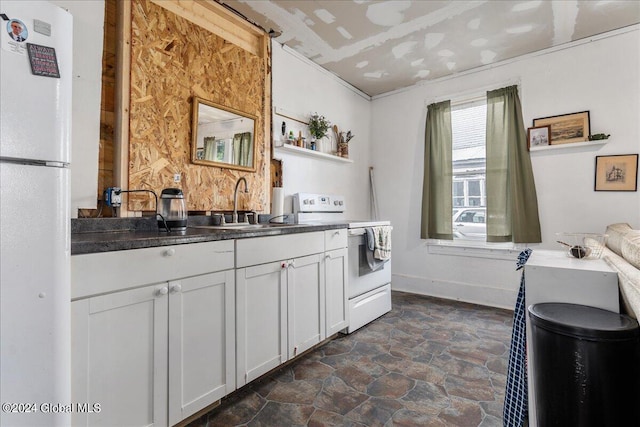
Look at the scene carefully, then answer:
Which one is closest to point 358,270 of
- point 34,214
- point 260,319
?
point 260,319

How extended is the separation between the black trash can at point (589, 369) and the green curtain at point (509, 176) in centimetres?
237

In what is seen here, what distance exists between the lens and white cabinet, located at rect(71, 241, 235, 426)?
46.4 inches

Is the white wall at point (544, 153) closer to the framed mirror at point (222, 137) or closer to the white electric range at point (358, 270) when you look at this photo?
the white electric range at point (358, 270)

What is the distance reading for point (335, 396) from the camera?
1812 mm

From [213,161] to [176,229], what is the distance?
2.50ft

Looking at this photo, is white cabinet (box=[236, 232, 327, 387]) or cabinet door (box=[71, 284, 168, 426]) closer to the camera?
cabinet door (box=[71, 284, 168, 426])

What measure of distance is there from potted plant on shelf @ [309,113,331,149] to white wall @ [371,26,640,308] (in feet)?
4.20

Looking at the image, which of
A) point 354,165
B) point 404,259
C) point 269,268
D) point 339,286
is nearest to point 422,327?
point 339,286

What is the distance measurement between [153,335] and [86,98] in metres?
1.42

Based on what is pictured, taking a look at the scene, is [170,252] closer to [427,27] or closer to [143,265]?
[143,265]

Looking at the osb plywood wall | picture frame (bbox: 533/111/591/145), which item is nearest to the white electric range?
the osb plywood wall

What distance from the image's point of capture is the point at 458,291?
3736 millimetres

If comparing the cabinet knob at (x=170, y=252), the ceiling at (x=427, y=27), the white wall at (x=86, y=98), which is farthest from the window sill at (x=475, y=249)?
the white wall at (x=86, y=98)

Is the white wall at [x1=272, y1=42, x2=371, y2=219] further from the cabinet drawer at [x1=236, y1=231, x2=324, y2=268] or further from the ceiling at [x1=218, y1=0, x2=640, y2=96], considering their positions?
the cabinet drawer at [x1=236, y1=231, x2=324, y2=268]
